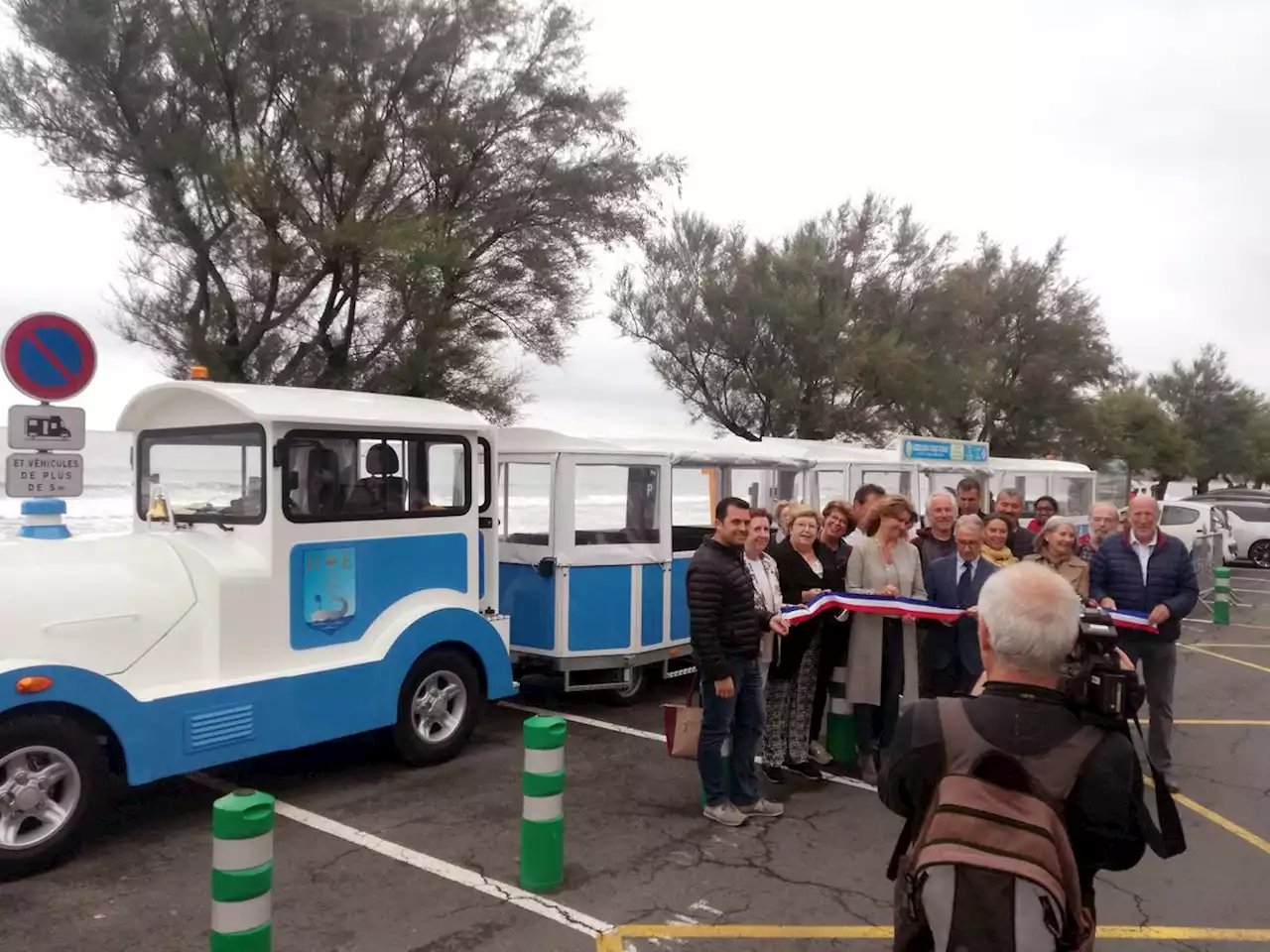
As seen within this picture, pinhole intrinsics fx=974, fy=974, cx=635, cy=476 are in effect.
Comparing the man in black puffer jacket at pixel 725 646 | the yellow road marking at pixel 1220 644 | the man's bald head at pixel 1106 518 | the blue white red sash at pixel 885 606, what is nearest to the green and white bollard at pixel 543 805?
the man in black puffer jacket at pixel 725 646

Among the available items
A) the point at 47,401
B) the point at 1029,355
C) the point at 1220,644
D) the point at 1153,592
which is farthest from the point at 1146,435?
the point at 47,401

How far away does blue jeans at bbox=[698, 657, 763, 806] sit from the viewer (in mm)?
5055

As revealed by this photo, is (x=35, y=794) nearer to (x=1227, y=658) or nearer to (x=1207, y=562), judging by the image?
(x=1227, y=658)

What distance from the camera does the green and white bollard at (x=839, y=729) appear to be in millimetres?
6430

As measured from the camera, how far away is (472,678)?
6.47 m

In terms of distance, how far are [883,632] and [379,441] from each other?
3346 mm

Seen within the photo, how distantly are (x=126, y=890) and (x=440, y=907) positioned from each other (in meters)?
→ 1.42

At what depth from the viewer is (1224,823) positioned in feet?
18.2

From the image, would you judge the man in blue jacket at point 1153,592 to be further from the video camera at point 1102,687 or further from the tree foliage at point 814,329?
the tree foliage at point 814,329

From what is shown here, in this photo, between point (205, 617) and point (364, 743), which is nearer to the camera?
point (205, 617)

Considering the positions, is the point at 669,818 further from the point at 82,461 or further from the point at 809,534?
the point at 82,461

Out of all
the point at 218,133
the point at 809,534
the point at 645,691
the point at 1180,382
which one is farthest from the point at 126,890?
the point at 1180,382

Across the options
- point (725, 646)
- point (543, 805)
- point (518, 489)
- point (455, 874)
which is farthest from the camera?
point (518, 489)

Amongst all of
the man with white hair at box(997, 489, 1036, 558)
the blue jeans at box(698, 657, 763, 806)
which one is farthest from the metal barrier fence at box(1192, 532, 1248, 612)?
the blue jeans at box(698, 657, 763, 806)
